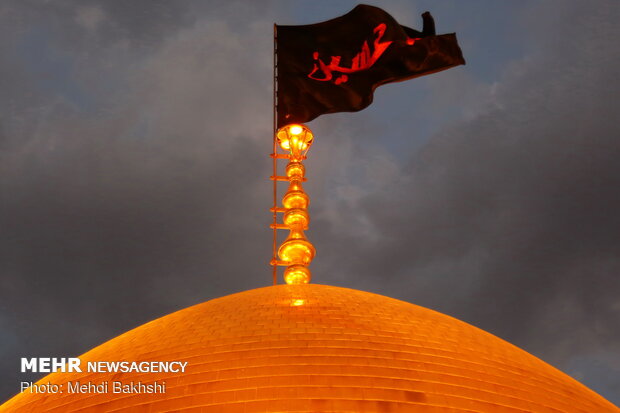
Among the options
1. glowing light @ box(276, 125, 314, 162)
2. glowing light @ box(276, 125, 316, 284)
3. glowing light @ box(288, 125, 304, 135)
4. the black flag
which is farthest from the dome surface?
glowing light @ box(288, 125, 304, 135)

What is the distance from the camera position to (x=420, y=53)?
34.4 feet

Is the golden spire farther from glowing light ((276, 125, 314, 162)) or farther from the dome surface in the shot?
the dome surface

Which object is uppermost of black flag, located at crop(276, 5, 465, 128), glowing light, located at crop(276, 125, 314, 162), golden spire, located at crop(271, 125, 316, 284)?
black flag, located at crop(276, 5, 465, 128)

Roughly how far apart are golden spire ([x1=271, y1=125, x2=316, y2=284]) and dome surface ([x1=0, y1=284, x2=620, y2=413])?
5.88 ft

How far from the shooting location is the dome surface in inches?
219

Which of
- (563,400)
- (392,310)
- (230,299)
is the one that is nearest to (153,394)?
(230,299)

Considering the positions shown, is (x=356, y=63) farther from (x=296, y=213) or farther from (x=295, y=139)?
(x=296, y=213)

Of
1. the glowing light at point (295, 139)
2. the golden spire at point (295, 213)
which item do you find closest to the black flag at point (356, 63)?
the golden spire at point (295, 213)

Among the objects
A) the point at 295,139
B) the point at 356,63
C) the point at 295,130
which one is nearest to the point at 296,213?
the point at 295,139

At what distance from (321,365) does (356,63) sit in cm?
612

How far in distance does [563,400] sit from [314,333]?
2.48 meters

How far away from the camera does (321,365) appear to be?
19.4 ft

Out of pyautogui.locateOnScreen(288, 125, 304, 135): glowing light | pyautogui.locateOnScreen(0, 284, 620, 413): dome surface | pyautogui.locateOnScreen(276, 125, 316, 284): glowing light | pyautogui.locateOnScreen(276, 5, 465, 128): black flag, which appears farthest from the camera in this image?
pyautogui.locateOnScreen(288, 125, 304, 135): glowing light

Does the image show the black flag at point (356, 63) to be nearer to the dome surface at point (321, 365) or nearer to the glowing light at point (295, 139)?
the glowing light at point (295, 139)
